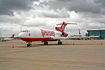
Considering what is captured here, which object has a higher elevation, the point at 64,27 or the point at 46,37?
the point at 64,27

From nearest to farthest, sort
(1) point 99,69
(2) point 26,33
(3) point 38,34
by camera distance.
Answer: (1) point 99,69 < (2) point 26,33 < (3) point 38,34

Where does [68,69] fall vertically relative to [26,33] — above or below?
below

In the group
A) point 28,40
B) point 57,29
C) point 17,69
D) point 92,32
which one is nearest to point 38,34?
point 28,40

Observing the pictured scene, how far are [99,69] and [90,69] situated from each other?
1.58 feet

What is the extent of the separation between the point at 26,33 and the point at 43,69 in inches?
705

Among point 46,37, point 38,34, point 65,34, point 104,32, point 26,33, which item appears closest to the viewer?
point 26,33

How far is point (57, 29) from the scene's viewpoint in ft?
130

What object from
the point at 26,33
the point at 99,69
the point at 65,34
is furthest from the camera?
the point at 65,34

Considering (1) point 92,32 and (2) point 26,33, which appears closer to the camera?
(2) point 26,33

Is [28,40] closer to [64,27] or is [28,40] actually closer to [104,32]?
[64,27]

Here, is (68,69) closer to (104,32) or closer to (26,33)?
(26,33)

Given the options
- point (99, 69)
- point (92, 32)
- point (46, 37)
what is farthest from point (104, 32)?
point (99, 69)

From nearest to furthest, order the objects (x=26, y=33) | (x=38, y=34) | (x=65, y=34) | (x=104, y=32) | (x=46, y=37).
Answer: (x=26, y=33), (x=38, y=34), (x=46, y=37), (x=65, y=34), (x=104, y=32)

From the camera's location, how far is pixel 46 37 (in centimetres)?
3008
